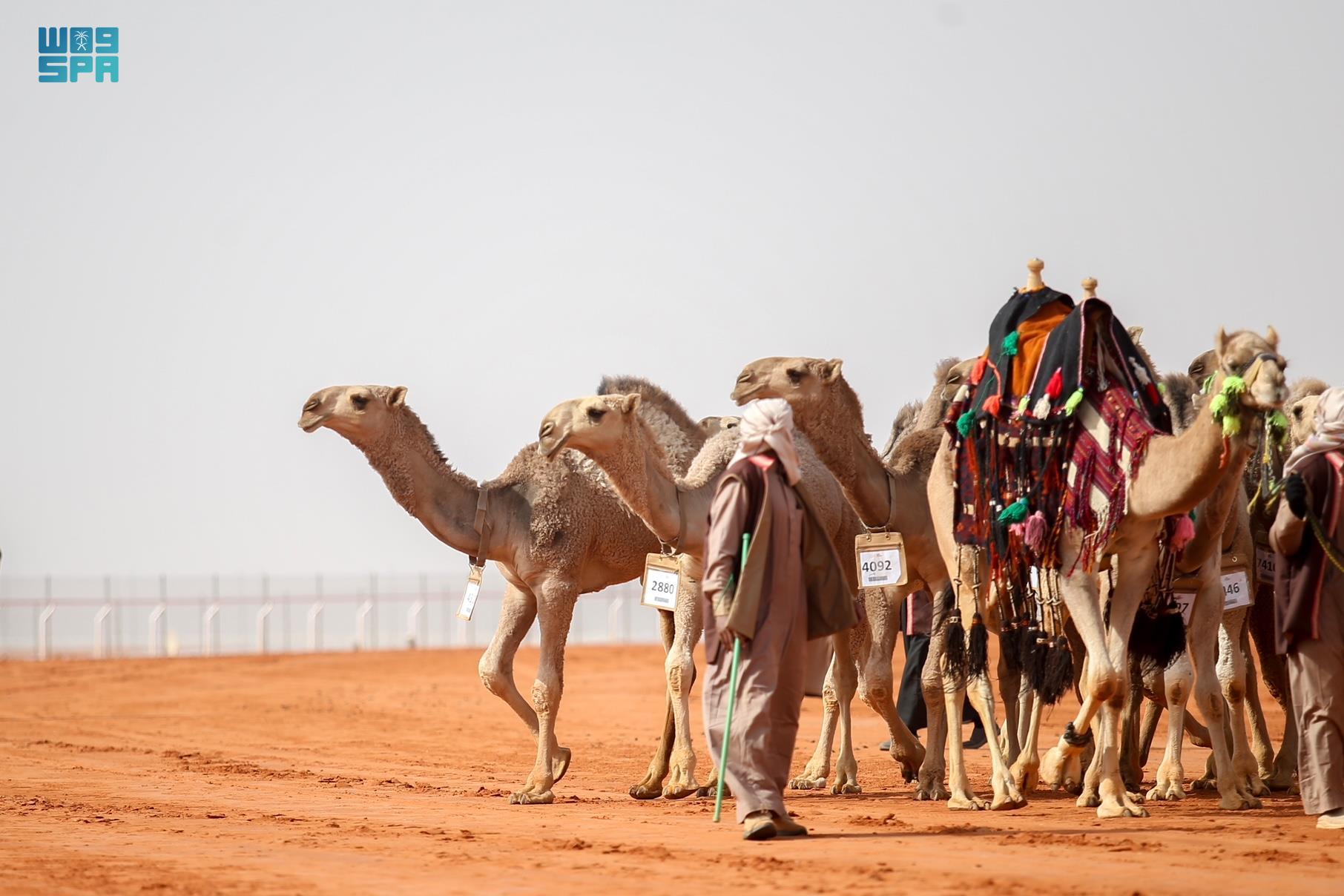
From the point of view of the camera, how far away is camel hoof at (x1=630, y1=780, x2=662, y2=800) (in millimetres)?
12891

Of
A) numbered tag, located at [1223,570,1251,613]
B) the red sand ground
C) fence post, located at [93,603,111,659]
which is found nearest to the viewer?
the red sand ground

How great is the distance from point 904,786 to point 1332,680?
458 cm

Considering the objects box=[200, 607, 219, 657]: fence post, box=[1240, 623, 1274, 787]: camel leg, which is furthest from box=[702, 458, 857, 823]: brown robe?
box=[200, 607, 219, 657]: fence post

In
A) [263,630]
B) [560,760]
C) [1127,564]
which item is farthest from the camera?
[263,630]

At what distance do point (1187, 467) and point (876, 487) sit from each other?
3.13 metres

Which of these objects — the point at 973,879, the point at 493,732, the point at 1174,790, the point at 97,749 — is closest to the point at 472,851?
the point at 973,879

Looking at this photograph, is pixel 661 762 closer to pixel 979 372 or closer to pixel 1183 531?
pixel 979 372

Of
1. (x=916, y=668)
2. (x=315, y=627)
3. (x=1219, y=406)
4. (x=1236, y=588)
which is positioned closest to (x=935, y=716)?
(x=1236, y=588)

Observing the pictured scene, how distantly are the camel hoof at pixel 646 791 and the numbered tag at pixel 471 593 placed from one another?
190 centimetres

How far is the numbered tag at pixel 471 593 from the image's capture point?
13.6 m

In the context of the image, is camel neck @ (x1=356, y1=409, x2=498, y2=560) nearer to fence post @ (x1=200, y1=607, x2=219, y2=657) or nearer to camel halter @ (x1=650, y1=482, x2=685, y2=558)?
camel halter @ (x1=650, y1=482, x2=685, y2=558)

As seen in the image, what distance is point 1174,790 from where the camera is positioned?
40.3 ft

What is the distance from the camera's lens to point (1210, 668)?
1182 centimetres

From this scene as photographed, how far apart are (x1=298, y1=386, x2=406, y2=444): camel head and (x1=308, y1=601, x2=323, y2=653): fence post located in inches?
1468
